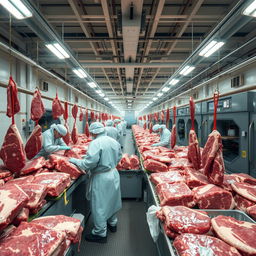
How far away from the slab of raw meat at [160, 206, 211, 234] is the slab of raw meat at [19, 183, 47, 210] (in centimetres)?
133

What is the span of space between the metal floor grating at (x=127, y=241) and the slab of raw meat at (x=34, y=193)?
4.49 ft

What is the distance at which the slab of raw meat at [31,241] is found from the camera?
1303 millimetres

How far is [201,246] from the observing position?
1.34 m

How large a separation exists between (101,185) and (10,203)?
1641mm

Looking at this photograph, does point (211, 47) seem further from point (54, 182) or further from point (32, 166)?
point (32, 166)

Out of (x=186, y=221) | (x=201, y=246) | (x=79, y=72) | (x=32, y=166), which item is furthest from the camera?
(x=79, y=72)

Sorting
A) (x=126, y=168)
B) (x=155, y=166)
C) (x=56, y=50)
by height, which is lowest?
(x=126, y=168)

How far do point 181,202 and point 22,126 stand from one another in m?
5.32

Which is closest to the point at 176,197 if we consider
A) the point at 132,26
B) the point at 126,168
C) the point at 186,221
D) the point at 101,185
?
the point at 186,221

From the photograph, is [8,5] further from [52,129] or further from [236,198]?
[236,198]

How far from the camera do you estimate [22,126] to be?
221 inches

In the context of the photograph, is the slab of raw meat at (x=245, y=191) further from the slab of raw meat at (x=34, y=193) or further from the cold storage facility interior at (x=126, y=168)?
the slab of raw meat at (x=34, y=193)

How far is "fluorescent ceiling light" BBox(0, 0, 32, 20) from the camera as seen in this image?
221cm

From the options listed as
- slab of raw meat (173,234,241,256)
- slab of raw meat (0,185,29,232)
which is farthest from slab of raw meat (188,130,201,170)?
slab of raw meat (0,185,29,232)
